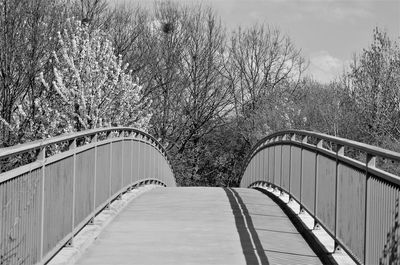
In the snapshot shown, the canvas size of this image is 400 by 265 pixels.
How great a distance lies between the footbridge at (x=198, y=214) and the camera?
4891mm

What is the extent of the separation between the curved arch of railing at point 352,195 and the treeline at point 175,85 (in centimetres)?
1670

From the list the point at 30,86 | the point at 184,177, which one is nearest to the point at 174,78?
the point at 184,177

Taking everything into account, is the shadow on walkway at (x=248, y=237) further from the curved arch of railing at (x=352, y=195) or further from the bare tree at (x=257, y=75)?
the bare tree at (x=257, y=75)

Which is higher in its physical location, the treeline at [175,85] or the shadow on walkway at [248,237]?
the treeline at [175,85]

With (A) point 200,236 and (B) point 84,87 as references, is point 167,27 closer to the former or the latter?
(B) point 84,87

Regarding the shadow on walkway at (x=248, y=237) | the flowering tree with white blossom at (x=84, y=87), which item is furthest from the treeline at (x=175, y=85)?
the shadow on walkway at (x=248, y=237)

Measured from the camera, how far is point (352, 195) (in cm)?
598

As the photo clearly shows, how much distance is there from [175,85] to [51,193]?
36.4m

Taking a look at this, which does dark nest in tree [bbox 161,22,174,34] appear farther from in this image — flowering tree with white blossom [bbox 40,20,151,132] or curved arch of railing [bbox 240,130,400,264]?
curved arch of railing [bbox 240,130,400,264]

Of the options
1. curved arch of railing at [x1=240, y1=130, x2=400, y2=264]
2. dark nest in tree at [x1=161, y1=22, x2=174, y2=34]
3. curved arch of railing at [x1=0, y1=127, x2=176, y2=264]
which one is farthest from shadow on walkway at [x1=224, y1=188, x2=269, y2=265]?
dark nest in tree at [x1=161, y1=22, x2=174, y2=34]

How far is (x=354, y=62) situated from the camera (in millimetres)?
37406

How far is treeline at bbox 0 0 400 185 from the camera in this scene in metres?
26.7

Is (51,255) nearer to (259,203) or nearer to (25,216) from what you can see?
(25,216)

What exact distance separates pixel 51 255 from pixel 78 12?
28.2 m
